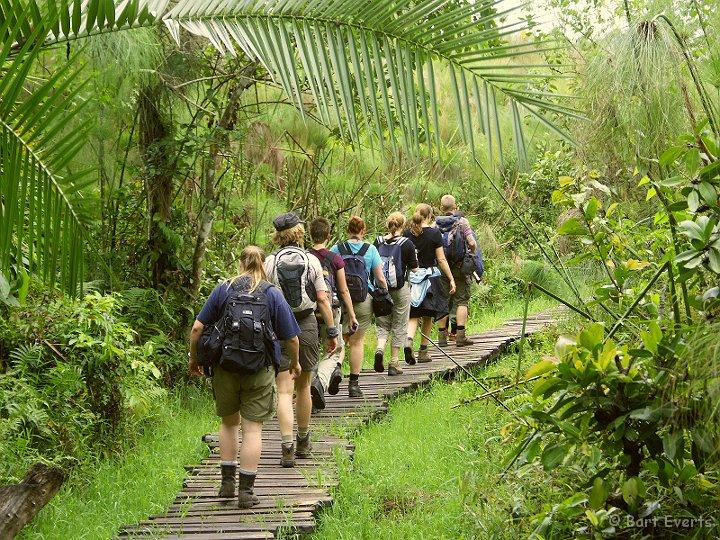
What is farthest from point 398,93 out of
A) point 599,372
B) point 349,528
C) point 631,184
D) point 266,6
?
point 631,184

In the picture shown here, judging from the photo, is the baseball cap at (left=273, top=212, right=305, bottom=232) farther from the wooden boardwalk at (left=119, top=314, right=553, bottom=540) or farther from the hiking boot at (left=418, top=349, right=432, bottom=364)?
the hiking boot at (left=418, top=349, right=432, bottom=364)

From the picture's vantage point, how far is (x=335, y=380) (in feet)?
32.2

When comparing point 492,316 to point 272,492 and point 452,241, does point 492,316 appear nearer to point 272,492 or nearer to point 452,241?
point 452,241

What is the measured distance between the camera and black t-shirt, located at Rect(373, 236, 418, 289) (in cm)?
1088

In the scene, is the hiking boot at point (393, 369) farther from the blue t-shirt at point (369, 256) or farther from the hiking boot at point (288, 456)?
the hiking boot at point (288, 456)

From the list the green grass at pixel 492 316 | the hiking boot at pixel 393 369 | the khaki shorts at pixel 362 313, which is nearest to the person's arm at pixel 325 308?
the khaki shorts at pixel 362 313

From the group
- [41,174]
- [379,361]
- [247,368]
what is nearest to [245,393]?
[247,368]

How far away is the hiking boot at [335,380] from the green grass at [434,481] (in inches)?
23.6

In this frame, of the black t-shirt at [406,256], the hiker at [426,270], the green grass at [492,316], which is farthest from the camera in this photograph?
the green grass at [492,316]

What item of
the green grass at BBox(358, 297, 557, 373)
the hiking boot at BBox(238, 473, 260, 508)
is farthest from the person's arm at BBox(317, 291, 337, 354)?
the green grass at BBox(358, 297, 557, 373)

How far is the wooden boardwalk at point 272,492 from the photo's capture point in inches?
239

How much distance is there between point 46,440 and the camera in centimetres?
774

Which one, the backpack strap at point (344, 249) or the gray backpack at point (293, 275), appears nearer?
the gray backpack at point (293, 275)

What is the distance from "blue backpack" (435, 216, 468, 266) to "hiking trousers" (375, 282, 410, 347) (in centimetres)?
137
